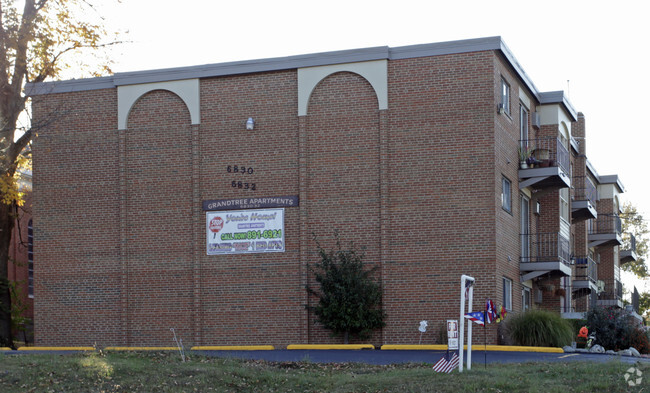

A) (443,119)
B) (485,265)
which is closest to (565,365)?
(485,265)

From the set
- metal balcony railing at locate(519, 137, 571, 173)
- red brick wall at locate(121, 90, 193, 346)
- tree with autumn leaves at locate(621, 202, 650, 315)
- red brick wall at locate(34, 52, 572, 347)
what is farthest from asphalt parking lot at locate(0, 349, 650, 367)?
tree with autumn leaves at locate(621, 202, 650, 315)

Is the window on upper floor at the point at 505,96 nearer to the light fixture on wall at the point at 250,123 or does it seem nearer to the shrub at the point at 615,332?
the shrub at the point at 615,332

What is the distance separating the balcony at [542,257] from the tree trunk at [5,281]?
17.5 metres

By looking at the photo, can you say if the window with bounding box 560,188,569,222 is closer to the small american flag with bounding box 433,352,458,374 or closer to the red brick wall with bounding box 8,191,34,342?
the small american flag with bounding box 433,352,458,374

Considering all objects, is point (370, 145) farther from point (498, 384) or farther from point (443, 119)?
point (498, 384)

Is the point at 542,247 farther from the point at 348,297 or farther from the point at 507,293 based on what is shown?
the point at 348,297

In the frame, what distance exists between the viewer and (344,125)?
95.3 ft

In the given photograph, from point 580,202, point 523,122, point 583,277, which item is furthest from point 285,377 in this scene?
point 580,202

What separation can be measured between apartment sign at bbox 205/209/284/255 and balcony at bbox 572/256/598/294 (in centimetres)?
1471

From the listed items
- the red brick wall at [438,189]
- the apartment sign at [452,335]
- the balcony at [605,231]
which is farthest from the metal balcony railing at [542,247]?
the balcony at [605,231]

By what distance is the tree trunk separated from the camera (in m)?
32.8

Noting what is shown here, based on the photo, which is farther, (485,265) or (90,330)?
(90,330)

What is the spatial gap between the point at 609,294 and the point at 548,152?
53.9 ft

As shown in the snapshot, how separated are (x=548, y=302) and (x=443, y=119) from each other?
10098mm
